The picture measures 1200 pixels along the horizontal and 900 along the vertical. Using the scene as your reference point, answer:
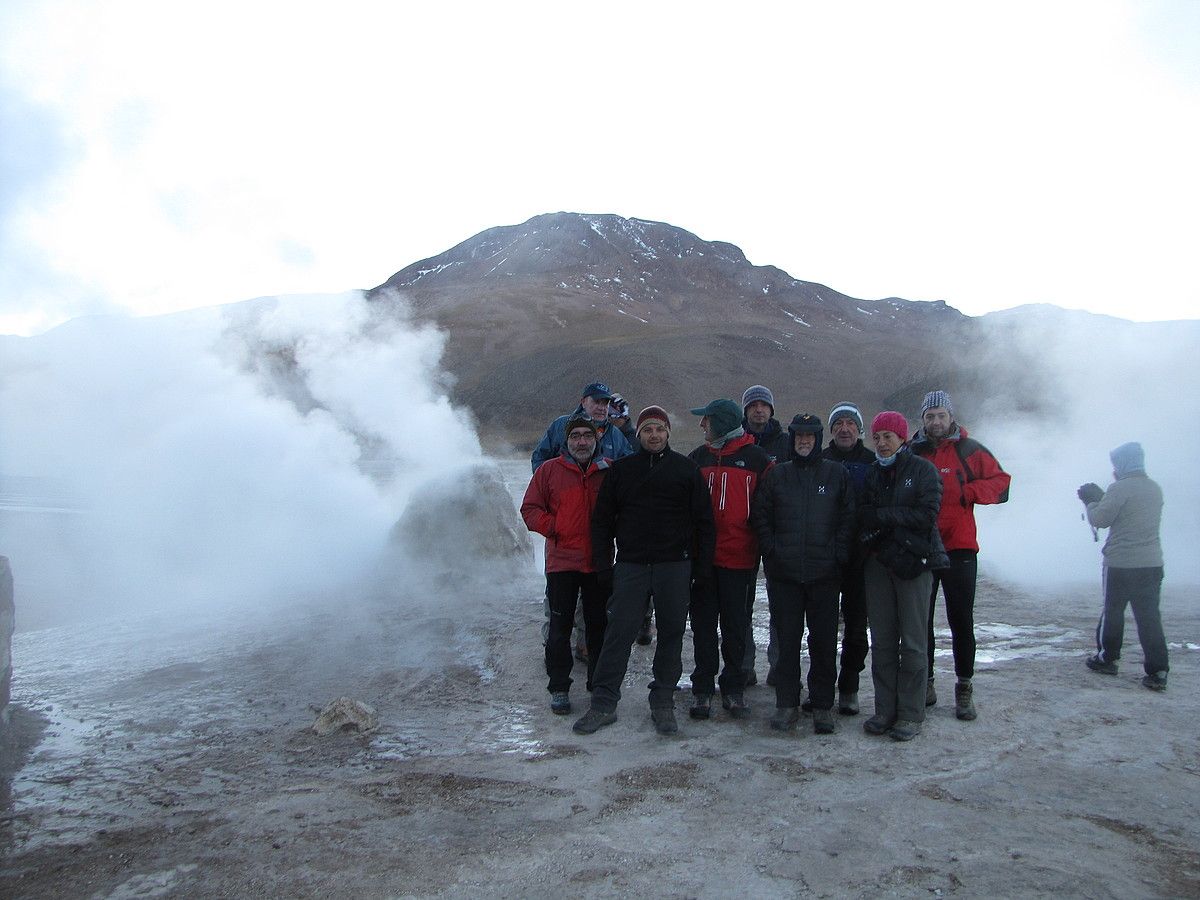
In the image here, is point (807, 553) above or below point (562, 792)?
above

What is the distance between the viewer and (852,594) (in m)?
4.32

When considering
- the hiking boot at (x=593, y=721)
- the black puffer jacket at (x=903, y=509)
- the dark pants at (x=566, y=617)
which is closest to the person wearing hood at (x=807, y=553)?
the black puffer jacket at (x=903, y=509)

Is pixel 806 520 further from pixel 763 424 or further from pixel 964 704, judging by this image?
pixel 964 704

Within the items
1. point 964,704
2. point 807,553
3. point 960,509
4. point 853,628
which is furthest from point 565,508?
point 964,704

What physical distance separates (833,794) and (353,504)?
889cm

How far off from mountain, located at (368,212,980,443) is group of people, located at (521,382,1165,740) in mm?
26678

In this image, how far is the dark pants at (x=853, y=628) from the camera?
14.1 ft

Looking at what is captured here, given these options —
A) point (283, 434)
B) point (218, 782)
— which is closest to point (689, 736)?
point (218, 782)

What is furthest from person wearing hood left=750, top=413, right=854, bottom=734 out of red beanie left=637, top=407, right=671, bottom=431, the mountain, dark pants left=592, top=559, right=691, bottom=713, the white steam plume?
the mountain

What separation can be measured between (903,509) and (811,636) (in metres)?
0.80

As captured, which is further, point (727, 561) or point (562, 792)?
point (727, 561)

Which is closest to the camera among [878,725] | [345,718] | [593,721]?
[878,725]

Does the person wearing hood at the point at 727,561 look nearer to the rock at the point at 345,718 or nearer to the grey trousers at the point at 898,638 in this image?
the grey trousers at the point at 898,638

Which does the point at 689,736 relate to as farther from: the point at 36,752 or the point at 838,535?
the point at 36,752
